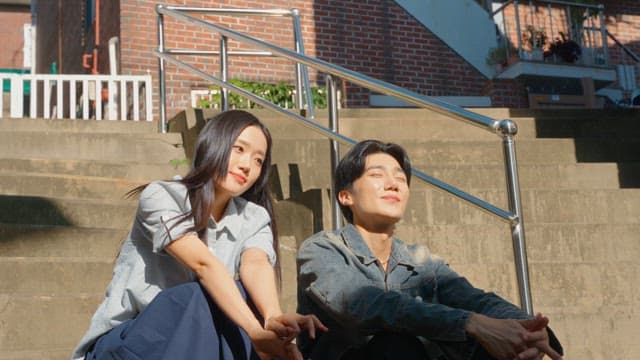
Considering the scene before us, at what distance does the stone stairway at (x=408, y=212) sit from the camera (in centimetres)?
302

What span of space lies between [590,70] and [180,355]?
7.83 metres

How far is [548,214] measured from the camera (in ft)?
12.5

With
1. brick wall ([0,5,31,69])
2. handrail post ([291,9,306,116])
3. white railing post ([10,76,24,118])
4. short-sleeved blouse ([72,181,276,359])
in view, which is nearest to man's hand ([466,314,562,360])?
short-sleeved blouse ([72,181,276,359])

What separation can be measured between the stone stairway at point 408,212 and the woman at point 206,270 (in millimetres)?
824

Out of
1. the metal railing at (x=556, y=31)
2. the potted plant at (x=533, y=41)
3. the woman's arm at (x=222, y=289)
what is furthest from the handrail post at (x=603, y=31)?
the woman's arm at (x=222, y=289)

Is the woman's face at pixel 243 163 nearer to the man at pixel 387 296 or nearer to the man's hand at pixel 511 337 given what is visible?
the man at pixel 387 296

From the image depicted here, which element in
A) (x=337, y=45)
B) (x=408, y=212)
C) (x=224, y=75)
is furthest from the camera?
(x=337, y=45)

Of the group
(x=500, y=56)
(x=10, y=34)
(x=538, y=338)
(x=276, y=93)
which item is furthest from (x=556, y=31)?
(x=10, y=34)

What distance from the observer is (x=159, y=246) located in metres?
2.04

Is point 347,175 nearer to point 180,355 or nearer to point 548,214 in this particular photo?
point 180,355

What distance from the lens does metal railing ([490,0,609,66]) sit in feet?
28.5

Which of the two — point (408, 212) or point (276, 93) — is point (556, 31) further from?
point (408, 212)

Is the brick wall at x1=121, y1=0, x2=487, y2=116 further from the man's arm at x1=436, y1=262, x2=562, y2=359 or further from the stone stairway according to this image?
the man's arm at x1=436, y1=262, x2=562, y2=359

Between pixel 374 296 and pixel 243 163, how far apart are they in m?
0.53
